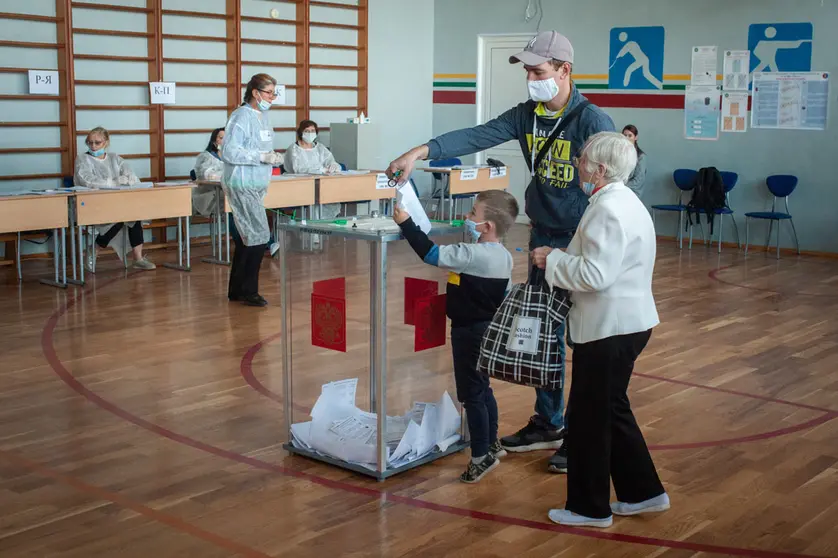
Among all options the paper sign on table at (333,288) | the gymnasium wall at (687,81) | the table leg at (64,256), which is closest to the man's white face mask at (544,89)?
the paper sign on table at (333,288)

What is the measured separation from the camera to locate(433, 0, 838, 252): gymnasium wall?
985 cm

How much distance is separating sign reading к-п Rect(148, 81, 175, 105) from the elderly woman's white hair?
718cm

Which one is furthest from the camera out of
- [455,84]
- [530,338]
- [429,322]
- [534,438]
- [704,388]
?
[455,84]

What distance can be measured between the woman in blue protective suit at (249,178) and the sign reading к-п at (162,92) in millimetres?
2816

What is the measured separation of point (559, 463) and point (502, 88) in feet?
30.2

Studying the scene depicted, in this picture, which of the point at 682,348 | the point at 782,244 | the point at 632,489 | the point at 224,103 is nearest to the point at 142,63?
the point at 224,103

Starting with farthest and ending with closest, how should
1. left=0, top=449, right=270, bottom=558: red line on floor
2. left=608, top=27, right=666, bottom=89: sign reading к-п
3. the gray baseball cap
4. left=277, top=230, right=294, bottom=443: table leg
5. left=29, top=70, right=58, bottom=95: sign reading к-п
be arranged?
1. left=608, top=27, right=666, bottom=89: sign reading к-п
2. left=29, top=70, right=58, bottom=95: sign reading к-п
3. left=277, top=230, right=294, bottom=443: table leg
4. the gray baseball cap
5. left=0, top=449, right=270, bottom=558: red line on floor

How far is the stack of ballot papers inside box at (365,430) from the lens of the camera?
3693mm

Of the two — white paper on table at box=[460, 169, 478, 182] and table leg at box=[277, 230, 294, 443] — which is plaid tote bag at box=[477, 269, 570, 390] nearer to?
table leg at box=[277, 230, 294, 443]

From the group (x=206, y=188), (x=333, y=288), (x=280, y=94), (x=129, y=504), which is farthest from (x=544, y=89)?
(x=280, y=94)

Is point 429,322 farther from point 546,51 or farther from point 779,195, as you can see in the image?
point 779,195

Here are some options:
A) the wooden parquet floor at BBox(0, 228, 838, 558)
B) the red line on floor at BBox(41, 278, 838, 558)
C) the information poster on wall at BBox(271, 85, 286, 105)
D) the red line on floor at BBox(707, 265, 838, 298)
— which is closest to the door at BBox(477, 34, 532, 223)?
the information poster on wall at BBox(271, 85, 286, 105)

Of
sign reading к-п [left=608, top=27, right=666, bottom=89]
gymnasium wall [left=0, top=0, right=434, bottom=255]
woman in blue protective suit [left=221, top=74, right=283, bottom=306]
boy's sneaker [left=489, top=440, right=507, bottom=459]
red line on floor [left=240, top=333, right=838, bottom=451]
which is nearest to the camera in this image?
boy's sneaker [left=489, top=440, right=507, bottom=459]

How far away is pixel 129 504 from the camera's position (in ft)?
11.0
